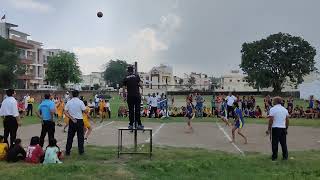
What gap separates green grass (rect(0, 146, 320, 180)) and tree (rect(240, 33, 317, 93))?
81.6 meters

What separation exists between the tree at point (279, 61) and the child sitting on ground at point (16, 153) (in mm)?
82957

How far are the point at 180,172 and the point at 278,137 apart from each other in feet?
11.2

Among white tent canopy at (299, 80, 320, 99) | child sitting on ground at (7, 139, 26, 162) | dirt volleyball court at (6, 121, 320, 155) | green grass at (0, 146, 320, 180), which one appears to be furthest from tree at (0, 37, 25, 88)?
green grass at (0, 146, 320, 180)

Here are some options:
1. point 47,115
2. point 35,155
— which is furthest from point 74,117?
point 35,155

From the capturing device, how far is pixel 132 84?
13.6 metres

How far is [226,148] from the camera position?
676 inches

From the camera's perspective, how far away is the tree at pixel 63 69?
101875 millimetres

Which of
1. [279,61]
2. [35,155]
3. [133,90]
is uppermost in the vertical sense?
[279,61]

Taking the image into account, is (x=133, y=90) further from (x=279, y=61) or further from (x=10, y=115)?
(x=279, y=61)

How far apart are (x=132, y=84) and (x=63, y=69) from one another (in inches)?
3573

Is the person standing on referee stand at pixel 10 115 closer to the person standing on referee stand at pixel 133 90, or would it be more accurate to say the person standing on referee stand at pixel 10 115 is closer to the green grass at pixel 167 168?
the green grass at pixel 167 168

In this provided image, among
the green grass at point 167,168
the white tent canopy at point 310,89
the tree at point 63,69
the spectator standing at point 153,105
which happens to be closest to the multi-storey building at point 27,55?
the tree at point 63,69

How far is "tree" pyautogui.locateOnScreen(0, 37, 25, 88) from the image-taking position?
7206 centimetres

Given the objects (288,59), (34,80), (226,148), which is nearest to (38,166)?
(226,148)
